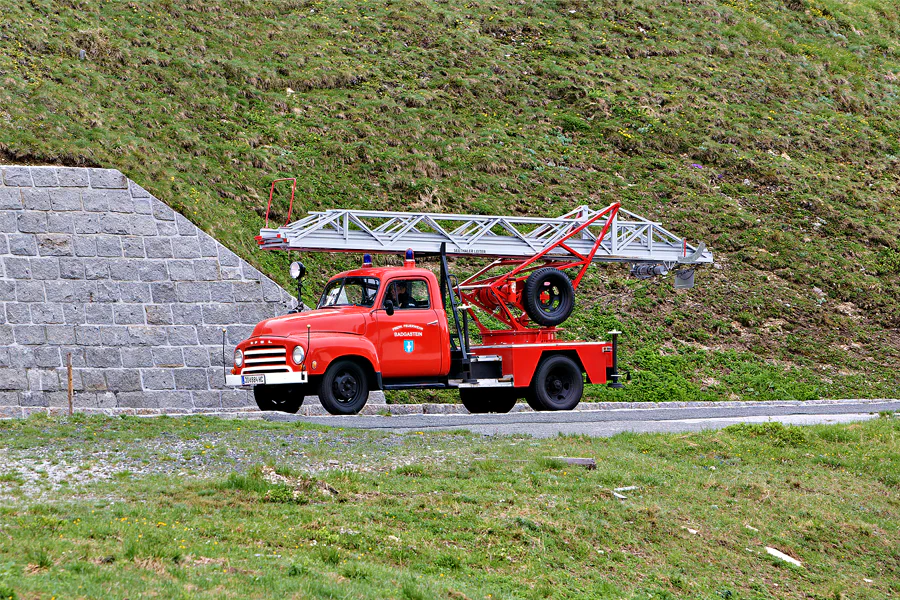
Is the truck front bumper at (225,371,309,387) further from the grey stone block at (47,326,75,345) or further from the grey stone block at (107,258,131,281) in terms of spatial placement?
the grey stone block at (107,258,131,281)

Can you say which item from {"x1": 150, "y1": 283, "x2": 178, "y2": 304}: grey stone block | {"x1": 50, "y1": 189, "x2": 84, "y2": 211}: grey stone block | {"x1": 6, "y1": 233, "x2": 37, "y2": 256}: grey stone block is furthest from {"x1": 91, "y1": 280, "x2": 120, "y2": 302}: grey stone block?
{"x1": 50, "y1": 189, "x2": 84, "y2": 211}: grey stone block

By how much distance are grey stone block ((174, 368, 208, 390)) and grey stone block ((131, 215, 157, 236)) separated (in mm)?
3369

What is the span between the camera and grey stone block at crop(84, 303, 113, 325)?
19.9 metres

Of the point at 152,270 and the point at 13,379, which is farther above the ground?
the point at 152,270

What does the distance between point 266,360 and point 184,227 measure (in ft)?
22.6

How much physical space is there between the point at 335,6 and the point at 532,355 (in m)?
29.2

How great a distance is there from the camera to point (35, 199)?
67.1ft

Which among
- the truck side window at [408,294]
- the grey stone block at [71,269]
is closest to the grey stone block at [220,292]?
the grey stone block at [71,269]

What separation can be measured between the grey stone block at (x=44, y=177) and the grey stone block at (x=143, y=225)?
191cm

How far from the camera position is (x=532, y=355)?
59.3 ft

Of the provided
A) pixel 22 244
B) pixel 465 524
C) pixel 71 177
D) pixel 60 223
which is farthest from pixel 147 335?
pixel 465 524

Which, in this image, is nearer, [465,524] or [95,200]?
[465,524]

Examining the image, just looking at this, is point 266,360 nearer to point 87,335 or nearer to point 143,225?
point 87,335

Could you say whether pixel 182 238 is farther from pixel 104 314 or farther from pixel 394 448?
pixel 394 448
